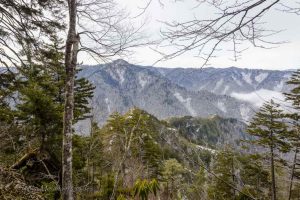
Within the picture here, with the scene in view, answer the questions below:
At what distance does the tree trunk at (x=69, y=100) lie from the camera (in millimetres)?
8383

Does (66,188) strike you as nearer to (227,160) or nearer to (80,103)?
(80,103)

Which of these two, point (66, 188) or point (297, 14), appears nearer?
point (297, 14)

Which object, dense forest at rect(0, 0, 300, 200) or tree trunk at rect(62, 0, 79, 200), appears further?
tree trunk at rect(62, 0, 79, 200)

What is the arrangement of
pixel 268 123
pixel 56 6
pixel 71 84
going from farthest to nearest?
pixel 268 123, pixel 56 6, pixel 71 84

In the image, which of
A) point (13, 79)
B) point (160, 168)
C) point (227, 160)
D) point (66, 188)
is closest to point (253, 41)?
point (66, 188)

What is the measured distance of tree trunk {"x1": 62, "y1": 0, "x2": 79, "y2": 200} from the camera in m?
8.38

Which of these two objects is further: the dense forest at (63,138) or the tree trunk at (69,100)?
the tree trunk at (69,100)

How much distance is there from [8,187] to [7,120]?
1274 cm

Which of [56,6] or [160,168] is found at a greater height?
[56,6]

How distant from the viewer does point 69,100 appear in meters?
8.88

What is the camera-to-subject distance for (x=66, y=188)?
27.3ft

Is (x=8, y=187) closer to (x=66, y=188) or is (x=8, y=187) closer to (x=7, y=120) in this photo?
(x=66, y=188)

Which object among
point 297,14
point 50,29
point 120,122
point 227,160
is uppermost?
point 50,29

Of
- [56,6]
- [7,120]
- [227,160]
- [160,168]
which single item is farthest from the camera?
[160,168]
